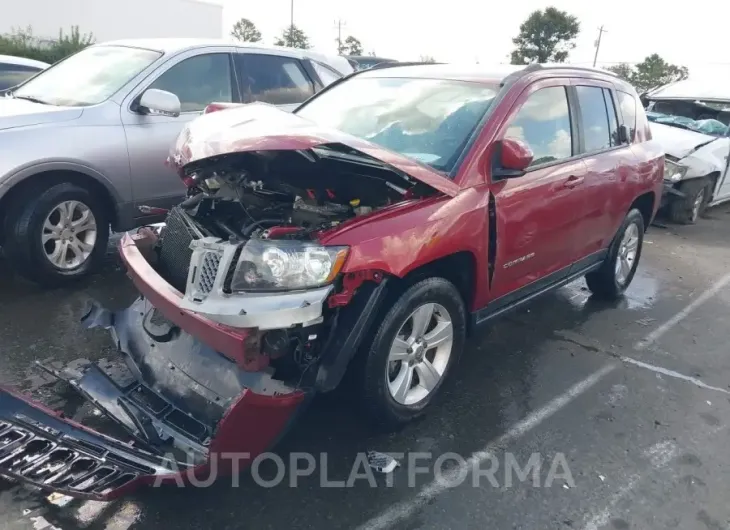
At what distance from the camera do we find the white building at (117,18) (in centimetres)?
3975

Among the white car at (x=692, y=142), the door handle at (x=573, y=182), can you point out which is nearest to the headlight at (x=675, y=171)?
the white car at (x=692, y=142)

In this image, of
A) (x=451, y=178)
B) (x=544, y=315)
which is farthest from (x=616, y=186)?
(x=451, y=178)

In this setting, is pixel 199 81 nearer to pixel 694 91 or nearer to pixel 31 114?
pixel 31 114

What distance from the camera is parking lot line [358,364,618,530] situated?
2736 millimetres

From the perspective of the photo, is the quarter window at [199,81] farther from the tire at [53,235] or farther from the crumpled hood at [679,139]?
the crumpled hood at [679,139]

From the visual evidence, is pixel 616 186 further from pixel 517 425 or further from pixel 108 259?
pixel 108 259

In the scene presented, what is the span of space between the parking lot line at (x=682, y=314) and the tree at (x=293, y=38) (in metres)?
44.7

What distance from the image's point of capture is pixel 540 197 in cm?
380

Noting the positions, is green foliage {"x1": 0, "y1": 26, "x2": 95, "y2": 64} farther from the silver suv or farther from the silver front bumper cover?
the silver front bumper cover

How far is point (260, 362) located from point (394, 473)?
917mm

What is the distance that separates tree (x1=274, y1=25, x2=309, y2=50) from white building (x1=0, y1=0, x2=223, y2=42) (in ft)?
16.0

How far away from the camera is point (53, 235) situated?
15.6ft

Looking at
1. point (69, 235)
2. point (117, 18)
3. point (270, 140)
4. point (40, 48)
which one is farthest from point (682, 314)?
point (117, 18)

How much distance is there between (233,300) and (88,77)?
12.2ft
